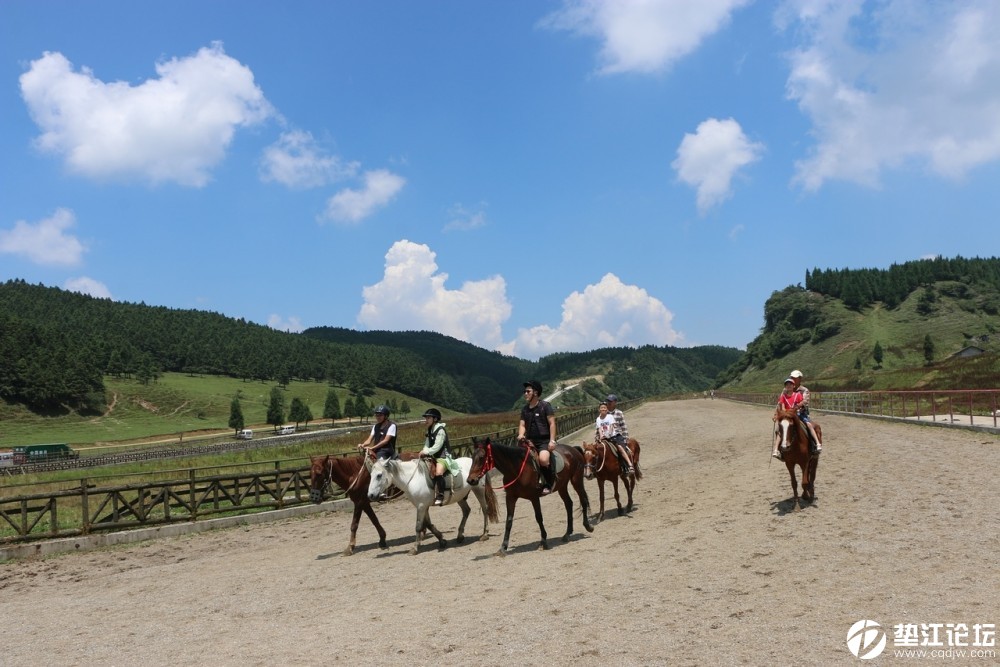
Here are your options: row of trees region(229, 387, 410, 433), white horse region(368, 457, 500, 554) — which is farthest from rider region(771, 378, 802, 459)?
row of trees region(229, 387, 410, 433)

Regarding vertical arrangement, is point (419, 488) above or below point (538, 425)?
below

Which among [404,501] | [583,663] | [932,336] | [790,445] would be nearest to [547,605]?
[583,663]

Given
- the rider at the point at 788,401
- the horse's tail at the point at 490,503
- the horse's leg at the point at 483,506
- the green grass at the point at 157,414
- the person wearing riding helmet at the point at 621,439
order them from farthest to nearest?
1. the green grass at the point at 157,414
2. the person wearing riding helmet at the point at 621,439
3. the horse's tail at the point at 490,503
4. the horse's leg at the point at 483,506
5. the rider at the point at 788,401

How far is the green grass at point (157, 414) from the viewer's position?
104 metres

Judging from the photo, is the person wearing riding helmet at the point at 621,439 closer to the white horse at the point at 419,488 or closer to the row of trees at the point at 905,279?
the white horse at the point at 419,488

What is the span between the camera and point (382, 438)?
14.0 meters

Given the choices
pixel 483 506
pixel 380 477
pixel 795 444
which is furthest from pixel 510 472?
pixel 795 444

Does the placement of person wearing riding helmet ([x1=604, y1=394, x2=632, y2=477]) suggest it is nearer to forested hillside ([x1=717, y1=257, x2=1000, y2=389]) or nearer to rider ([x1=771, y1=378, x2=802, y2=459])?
rider ([x1=771, y1=378, x2=802, y2=459])

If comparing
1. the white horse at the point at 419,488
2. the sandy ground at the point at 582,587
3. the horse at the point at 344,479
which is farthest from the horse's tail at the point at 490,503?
the horse at the point at 344,479

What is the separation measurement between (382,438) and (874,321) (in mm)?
172532

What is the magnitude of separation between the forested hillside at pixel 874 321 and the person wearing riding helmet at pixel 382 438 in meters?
121

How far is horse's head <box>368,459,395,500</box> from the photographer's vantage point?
12719mm

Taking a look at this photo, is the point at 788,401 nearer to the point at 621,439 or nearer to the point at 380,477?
the point at 621,439

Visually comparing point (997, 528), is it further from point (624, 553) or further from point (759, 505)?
point (624, 553)
